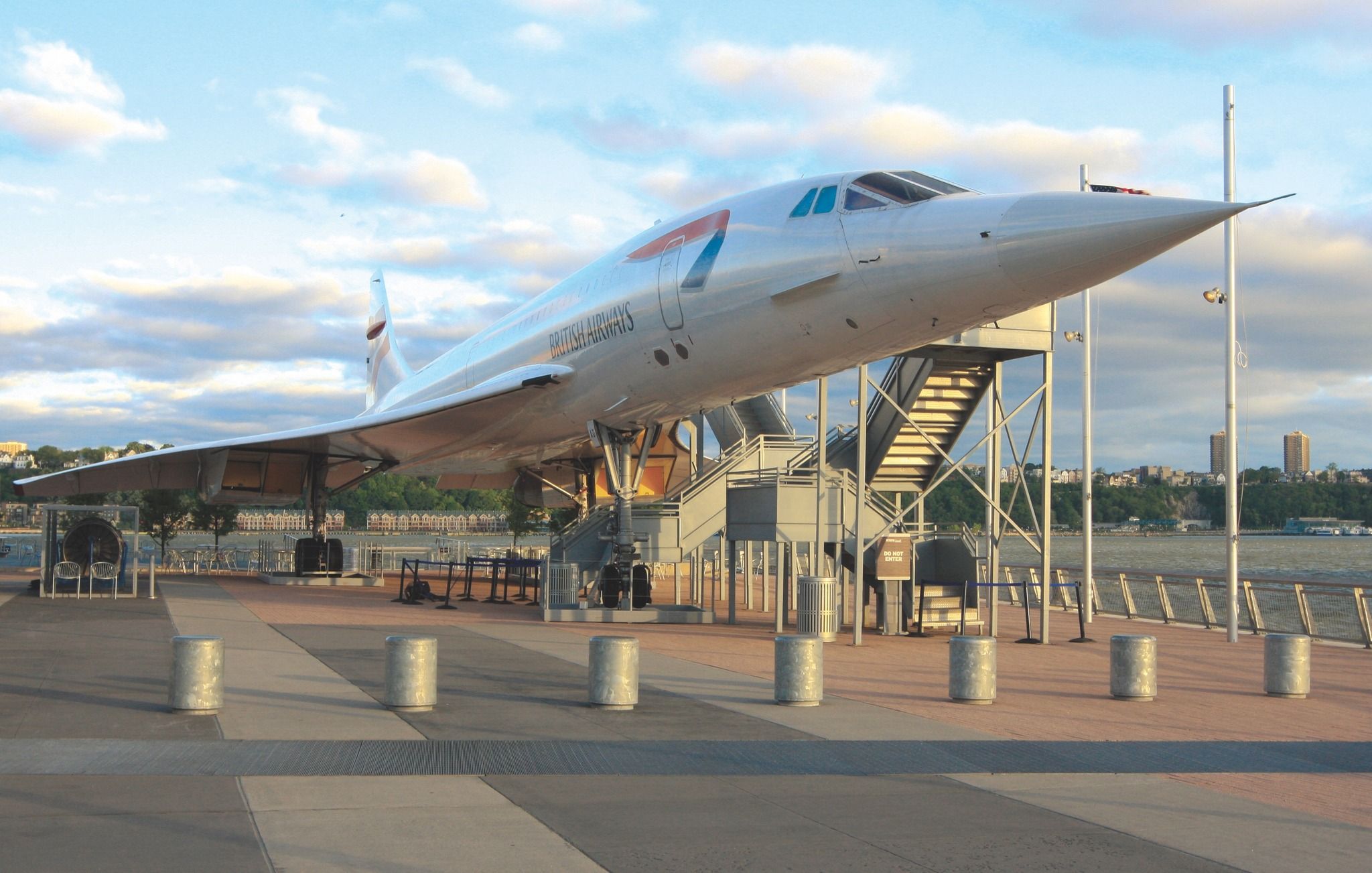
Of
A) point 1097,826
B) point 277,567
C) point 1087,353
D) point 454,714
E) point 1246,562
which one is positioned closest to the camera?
point 1097,826

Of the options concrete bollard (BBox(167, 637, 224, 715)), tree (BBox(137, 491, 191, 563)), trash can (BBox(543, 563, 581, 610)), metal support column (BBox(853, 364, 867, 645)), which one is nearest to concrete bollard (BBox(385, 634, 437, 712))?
concrete bollard (BBox(167, 637, 224, 715))

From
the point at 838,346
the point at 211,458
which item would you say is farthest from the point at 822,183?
the point at 211,458

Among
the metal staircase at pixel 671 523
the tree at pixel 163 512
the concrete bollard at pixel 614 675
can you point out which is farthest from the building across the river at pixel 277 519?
the concrete bollard at pixel 614 675

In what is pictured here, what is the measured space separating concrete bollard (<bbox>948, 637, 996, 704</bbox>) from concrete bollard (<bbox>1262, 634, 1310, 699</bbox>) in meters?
2.71

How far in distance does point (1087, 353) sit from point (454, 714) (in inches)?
574

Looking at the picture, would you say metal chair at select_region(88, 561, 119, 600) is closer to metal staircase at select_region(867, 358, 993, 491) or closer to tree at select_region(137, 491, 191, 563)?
metal staircase at select_region(867, 358, 993, 491)

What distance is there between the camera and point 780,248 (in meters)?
11.4

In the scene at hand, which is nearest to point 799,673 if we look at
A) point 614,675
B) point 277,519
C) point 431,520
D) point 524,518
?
point 614,675

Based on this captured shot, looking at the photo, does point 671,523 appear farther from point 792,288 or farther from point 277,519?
point 277,519

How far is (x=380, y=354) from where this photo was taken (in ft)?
104

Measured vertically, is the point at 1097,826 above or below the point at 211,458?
below

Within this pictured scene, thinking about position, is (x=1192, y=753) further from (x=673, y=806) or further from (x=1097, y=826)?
(x=673, y=806)

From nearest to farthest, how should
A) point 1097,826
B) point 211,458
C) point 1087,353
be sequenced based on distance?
1. point 1097,826
2. point 1087,353
3. point 211,458

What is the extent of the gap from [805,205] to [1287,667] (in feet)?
19.4
